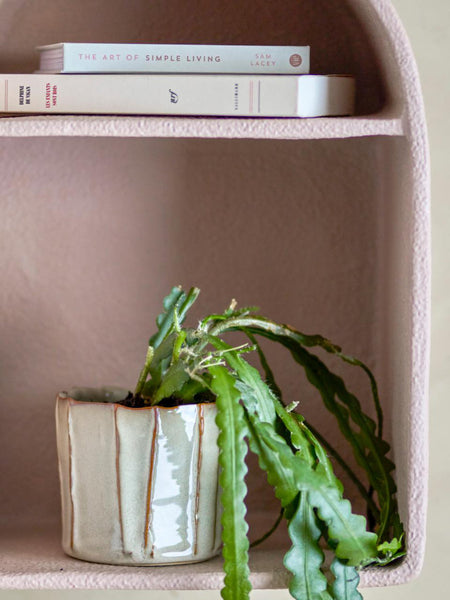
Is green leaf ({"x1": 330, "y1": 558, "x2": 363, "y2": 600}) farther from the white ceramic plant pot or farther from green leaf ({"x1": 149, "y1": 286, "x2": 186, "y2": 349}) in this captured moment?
→ green leaf ({"x1": 149, "y1": 286, "x2": 186, "y2": 349})

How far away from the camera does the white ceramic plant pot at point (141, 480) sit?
0.63m

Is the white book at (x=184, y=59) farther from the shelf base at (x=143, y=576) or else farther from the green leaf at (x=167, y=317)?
the shelf base at (x=143, y=576)

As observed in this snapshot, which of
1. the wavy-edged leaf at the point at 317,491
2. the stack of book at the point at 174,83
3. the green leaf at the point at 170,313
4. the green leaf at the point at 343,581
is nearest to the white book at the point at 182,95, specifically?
the stack of book at the point at 174,83

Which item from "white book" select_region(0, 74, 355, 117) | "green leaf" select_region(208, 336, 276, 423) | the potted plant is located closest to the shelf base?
the potted plant

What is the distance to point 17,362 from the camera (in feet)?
2.69

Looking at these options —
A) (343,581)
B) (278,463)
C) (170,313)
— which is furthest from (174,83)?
(343,581)

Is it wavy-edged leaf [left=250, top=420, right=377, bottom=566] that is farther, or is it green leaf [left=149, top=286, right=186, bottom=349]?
green leaf [left=149, top=286, right=186, bottom=349]

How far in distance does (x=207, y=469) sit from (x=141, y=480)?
0.06 meters

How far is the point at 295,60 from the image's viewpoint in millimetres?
659

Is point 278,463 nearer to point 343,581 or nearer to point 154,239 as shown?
point 343,581

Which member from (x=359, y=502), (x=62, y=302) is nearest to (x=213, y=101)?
(x=62, y=302)

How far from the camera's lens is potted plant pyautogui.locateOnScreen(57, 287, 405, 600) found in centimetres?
57

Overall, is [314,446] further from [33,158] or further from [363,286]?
[33,158]

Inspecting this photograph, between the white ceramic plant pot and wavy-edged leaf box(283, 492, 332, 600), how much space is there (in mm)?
101
